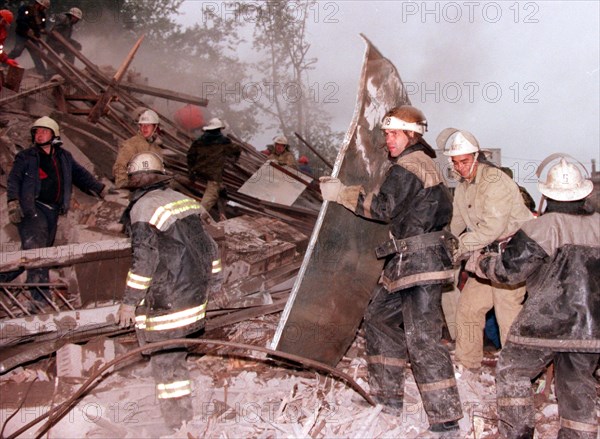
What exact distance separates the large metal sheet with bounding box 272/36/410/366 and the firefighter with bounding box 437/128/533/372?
1.89ft

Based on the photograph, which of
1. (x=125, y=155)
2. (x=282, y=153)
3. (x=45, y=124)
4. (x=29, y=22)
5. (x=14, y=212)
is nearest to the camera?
(x=14, y=212)

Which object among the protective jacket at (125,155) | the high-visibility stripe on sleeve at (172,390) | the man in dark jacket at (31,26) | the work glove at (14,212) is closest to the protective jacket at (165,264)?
the high-visibility stripe on sleeve at (172,390)

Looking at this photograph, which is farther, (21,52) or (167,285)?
(21,52)

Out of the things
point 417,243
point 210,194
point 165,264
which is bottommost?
point 210,194

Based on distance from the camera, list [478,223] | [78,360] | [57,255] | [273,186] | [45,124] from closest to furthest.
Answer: [478,223], [78,360], [57,255], [45,124], [273,186]

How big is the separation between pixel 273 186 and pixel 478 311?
14.5 feet

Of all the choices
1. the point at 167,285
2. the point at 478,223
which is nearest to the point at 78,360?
the point at 167,285

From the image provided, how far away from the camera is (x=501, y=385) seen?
3.84 meters

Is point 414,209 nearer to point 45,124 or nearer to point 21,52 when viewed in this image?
point 45,124

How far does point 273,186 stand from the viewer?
29.0 feet

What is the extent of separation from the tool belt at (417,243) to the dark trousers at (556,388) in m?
0.77

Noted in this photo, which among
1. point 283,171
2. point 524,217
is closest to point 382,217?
point 524,217

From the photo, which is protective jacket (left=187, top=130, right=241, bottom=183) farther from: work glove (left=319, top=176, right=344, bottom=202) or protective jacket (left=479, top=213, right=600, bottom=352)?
protective jacket (left=479, top=213, right=600, bottom=352)

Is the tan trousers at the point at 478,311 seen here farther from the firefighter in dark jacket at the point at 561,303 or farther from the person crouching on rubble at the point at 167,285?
the person crouching on rubble at the point at 167,285
